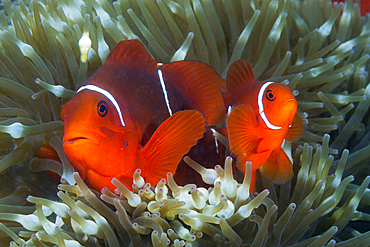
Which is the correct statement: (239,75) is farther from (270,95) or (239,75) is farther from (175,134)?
(175,134)

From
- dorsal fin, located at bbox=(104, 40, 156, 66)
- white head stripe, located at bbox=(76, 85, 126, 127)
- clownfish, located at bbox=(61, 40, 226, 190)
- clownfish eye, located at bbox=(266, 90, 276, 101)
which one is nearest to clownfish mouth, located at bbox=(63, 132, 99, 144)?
clownfish, located at bbox=(61, 40, 226, 190)

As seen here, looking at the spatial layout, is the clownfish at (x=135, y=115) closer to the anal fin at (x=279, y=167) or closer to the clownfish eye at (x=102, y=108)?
the clownfish eye at (x=102, y=108)

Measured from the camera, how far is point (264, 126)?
0.98 metres

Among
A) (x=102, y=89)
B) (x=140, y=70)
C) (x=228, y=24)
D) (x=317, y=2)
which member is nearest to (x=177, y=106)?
(x=140, y=70)

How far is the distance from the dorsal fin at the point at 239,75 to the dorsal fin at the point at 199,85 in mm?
35

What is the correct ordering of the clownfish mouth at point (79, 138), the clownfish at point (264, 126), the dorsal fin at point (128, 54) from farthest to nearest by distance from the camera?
the dorsal fin at point (128, 54)
the clownfish at point (264, 126)
the clownfish mouth at point (79, 138)

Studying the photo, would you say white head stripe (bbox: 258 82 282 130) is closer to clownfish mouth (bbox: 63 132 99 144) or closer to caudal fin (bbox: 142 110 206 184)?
caudal fin (bbox: 142 110 206 184)

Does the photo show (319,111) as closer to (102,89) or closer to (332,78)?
(332,78)

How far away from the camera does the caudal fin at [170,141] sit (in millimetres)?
914

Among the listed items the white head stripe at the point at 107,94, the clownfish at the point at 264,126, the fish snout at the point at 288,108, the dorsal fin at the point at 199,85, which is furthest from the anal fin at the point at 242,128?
the white head stripe at the point at 107,94

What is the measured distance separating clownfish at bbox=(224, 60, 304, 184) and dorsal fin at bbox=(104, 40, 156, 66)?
369mm

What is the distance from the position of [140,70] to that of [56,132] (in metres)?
0.42

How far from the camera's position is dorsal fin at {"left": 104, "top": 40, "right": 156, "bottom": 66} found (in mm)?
1047

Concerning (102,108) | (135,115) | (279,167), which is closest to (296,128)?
(279,167)
